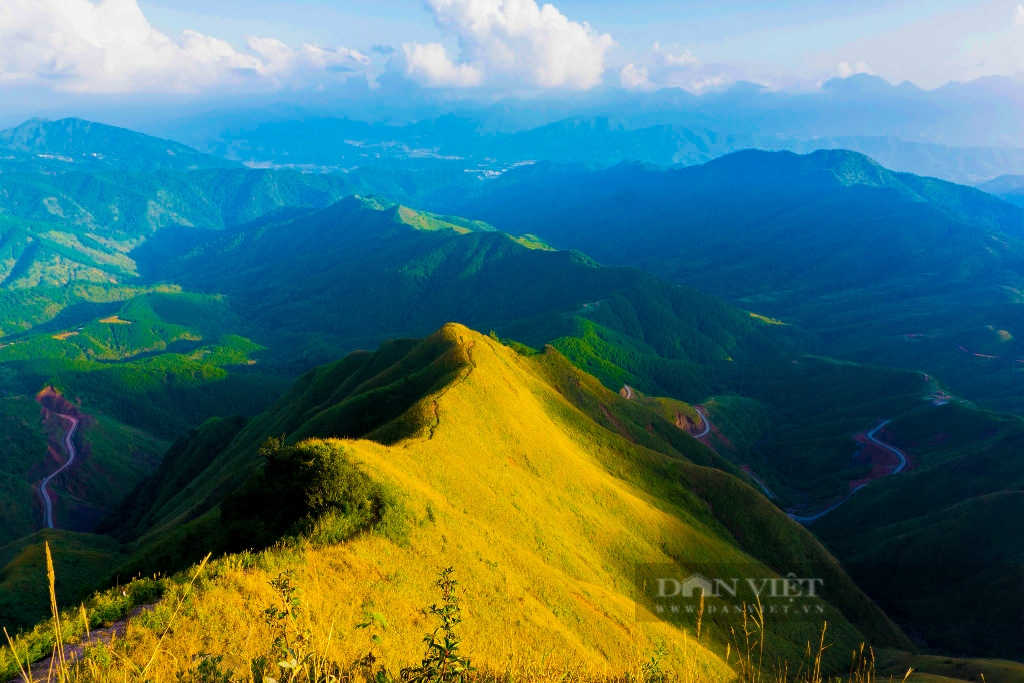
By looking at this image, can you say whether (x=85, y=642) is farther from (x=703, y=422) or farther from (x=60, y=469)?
(x=60, y=469)

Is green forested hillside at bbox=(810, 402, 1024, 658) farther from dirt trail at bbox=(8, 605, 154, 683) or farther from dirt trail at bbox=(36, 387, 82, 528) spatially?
dirt trail at bbox=(36, 387, 82, 528)

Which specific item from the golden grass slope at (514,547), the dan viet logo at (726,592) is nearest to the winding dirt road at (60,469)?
the golden grass slope at (514,547)

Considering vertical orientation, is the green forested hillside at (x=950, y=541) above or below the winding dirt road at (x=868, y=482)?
above

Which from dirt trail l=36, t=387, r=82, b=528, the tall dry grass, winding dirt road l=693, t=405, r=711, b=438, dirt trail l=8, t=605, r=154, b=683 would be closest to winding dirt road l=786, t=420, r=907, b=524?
winding dirt road l=693, t=405, r=711, b=438

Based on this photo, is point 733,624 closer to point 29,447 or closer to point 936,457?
point 936,457

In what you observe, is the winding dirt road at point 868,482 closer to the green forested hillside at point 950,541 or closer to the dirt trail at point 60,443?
the green forested hillside at point 950,541

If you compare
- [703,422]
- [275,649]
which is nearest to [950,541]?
[703,422]
